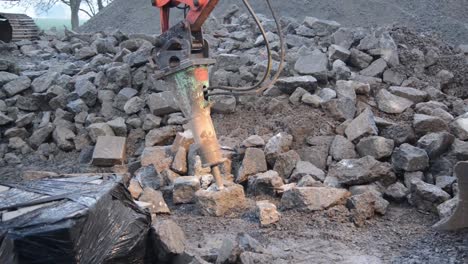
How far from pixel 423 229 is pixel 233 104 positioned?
8.12 feet

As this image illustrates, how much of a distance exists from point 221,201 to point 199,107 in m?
0.91

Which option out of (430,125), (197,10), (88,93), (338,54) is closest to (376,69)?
(338,54)

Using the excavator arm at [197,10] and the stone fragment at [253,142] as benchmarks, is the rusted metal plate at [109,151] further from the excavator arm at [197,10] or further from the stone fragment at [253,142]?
the excavator arm at [197,10]

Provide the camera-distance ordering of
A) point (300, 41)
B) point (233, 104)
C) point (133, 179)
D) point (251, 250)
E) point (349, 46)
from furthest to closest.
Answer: point (300, 41) → point (349, 46) → point (233, 104) → point (133, 179) → point (251, 250)

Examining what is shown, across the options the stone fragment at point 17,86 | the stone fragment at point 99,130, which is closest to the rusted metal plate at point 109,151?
the stone fragment at point 99,130

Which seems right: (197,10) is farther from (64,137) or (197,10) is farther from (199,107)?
(64,137)

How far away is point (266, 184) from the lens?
13.2ft

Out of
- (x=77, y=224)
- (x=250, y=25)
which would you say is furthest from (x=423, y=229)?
(x=250, y=25)

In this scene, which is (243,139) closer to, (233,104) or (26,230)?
(233,104)

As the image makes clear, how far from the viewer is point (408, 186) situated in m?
3.92

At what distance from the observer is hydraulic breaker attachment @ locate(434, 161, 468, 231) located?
9.64ft

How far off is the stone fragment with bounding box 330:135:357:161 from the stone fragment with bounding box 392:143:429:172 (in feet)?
1.28

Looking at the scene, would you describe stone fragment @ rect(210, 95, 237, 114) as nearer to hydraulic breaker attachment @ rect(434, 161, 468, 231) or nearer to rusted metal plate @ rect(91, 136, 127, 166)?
rusted metal plate @ rect(91, 136, 127, 166)

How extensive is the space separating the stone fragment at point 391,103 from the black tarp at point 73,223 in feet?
10.1
